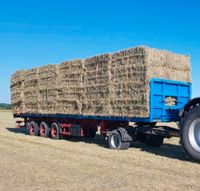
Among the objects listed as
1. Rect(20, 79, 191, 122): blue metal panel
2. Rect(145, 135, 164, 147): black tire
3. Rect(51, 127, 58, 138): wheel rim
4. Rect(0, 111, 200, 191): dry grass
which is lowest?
Rect(0, 111, 200, 191): dry grass

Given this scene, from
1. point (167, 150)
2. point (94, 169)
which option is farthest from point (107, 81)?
point (94, 169)

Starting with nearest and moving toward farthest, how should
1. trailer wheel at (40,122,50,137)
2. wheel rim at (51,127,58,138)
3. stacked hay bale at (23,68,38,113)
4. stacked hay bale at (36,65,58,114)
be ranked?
stacked hay bale at (36,65,58,114)
wheel rim at (51,127,58,138)
trailer wheel at (40,122,50,137)
stacked hay bale at (23,68,38,113)

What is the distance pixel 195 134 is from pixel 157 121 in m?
2.24

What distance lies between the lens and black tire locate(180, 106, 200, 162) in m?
11.0

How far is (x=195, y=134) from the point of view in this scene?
11.1 meters

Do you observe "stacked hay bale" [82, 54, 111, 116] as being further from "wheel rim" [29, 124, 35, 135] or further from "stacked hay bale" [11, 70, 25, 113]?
"stacked hay bale" [11, 70, 25, 113]

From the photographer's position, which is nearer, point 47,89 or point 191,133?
point 191,133

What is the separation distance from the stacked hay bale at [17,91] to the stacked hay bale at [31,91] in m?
0.35

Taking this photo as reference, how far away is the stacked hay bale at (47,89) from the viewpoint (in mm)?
18078

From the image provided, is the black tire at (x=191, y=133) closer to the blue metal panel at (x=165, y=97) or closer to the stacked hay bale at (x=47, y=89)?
the blue metal panel at (x=165, y=97)

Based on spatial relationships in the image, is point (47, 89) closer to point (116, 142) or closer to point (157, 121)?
point (116, 142)

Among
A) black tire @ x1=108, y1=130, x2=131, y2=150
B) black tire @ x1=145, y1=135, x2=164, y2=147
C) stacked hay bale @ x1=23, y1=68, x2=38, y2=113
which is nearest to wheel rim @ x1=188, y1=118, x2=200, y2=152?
black tire @ x1=108, y1=130, x2=131, y2=150

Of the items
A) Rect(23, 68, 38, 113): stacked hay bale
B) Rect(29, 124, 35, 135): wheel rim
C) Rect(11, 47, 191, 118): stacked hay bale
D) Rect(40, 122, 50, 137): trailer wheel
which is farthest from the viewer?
Rect(29, 124, 35, 135): wheel rim

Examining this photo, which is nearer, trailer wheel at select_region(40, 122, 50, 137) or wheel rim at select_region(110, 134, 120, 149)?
wheel rim at select_region(110, 134, 120, 149)
